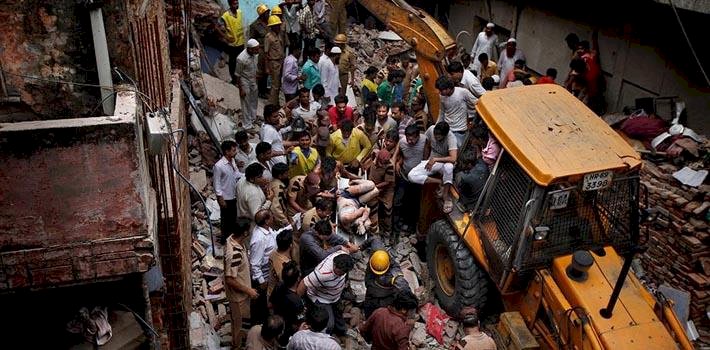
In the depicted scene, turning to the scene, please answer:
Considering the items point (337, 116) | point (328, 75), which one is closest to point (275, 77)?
point (328, 75)

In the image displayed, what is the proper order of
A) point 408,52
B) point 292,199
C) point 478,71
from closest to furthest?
point 292,199
point 478,71
point 408,52

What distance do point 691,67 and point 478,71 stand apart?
13.7 ft

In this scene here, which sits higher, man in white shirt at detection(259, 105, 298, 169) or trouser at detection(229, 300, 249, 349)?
man in white shirt at detection(259, 105, 298, 169)

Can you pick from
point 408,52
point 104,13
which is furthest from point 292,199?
point 408,52

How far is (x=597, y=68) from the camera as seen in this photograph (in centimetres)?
1068

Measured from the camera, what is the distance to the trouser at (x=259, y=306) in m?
6.36

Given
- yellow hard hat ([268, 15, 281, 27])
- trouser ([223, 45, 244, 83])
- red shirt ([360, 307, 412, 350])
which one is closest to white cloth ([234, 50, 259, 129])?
yellow hard hat ([268, 15, 281, 27])

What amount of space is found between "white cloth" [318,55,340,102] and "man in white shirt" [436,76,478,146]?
2611mm

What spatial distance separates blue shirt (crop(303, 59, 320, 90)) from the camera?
10.3 metres

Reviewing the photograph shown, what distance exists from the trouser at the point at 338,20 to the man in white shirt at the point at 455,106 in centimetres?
511

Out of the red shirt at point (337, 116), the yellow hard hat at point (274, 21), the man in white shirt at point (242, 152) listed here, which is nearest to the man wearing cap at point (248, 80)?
the yellow hard hat at point (274, 21)

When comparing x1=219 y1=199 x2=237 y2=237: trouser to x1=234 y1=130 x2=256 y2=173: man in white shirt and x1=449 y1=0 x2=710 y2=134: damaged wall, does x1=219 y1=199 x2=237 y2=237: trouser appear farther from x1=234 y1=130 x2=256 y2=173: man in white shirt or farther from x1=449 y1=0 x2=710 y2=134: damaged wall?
x1=449 y1=0 x2=710 y2=134: damaged wall

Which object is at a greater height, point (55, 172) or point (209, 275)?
point (55, 172)

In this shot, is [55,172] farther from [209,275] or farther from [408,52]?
[408,52]
